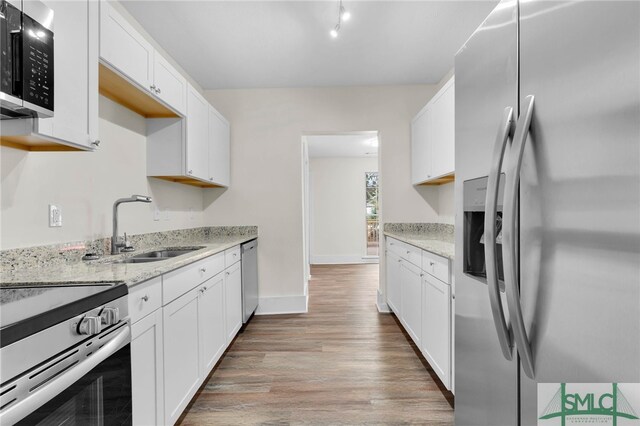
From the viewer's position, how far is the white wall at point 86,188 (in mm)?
1562

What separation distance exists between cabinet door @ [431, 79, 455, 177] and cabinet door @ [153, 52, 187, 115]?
210cm

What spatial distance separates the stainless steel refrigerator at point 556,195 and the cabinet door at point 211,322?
164cm

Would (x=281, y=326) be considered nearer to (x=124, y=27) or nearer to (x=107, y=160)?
(x=107, y=160)

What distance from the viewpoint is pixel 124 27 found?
6.17 feet

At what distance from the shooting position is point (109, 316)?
3.70 feet

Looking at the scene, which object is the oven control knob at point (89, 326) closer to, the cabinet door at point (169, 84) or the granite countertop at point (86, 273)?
the granite countertop at point (86, 273)

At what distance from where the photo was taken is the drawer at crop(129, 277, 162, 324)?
134 cm

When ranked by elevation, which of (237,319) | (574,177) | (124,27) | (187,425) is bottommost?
(187,425)

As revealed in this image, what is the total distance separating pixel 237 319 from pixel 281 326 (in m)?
0.61

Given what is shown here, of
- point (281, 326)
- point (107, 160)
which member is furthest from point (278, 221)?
point (107, 160)

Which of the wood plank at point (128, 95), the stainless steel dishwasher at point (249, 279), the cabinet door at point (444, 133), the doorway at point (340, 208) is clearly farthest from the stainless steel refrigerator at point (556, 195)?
the doorway at point (340, 208)

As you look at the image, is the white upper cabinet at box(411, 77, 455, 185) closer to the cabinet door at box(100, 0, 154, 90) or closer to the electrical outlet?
the cabinet door at box(100, 0, 154, 90)

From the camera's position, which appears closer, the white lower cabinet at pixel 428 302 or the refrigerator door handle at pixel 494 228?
the refrigerator door handle at pixel 494 228

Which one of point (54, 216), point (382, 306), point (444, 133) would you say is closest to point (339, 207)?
point (382, 306)
